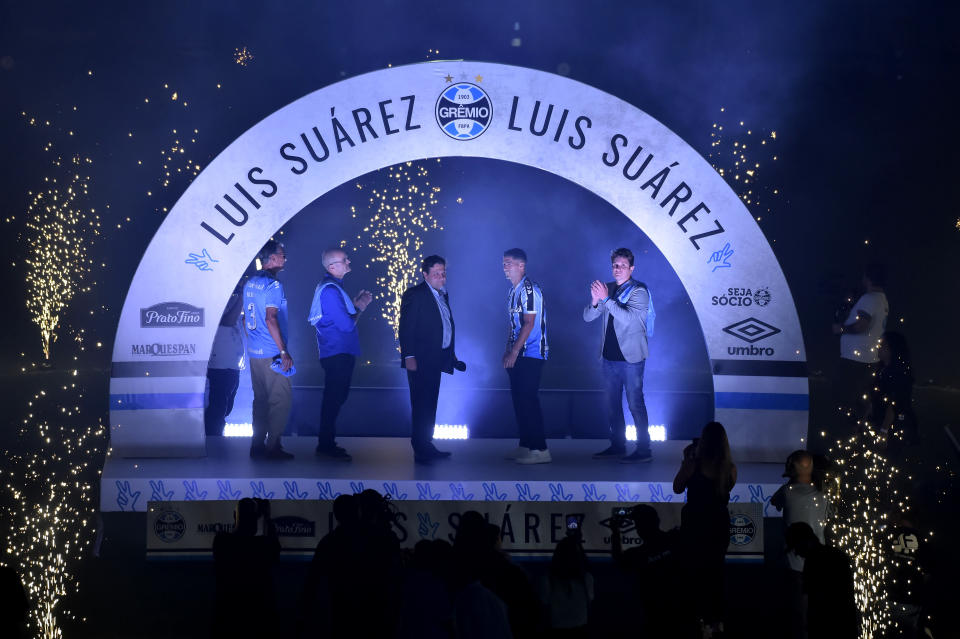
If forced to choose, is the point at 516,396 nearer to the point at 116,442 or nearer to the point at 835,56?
the point at 116,442

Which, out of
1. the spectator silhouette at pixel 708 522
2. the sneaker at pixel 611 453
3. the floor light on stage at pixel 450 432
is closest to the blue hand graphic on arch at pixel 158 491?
the floor light on stage at pixel 450 432

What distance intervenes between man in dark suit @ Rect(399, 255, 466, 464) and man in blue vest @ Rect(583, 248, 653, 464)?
1.25 metres

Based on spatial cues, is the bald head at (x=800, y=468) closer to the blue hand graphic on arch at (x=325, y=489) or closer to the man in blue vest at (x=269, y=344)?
the blue hand graphic on arch at (x=325, y=489)

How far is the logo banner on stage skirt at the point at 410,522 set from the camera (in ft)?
19.2

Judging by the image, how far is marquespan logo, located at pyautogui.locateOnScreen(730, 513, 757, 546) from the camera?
20.0 feet

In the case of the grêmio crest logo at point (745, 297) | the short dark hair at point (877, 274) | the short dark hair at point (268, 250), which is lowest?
the grêmio crest logo at point (745, 297)

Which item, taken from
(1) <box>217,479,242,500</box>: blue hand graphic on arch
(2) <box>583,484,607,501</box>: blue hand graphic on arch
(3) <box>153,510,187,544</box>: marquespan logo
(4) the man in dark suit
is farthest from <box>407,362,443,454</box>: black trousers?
(3) <box>153,510,187,544</box>: marquespan logo

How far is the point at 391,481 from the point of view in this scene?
682cm

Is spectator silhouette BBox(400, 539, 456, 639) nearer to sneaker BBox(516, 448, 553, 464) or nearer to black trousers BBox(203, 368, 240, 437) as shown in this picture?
sneaker BBox(516, 448, 553, 464)

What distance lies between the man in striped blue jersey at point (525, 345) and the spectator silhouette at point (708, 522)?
9.16ft

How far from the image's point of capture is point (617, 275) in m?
7.70

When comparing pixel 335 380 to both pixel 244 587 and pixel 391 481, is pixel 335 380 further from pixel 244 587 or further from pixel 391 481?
pixel 244 587

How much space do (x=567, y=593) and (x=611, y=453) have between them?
4.02 metres

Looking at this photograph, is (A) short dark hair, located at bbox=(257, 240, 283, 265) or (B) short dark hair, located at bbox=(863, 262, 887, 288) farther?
(B) short dark hair, located at bbox=(863, 262, 887, 288)
